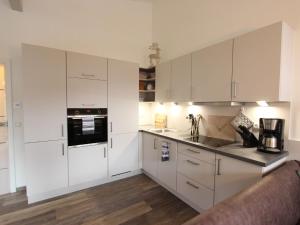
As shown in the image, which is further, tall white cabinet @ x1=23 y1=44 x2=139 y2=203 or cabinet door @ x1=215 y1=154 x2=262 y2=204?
tall white cabinet @ x1=23 y1=44 x2=139 y2=203

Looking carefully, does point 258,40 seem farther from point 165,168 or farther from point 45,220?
point 45,220

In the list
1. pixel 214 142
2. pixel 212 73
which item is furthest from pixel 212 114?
pixel 212 73

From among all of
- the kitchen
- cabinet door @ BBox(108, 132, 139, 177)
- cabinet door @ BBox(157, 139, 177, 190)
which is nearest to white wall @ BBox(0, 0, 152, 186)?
the kitchen

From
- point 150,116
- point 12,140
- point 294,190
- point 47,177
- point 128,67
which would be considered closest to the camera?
point 294,190

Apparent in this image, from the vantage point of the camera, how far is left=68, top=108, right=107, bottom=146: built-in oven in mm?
2670

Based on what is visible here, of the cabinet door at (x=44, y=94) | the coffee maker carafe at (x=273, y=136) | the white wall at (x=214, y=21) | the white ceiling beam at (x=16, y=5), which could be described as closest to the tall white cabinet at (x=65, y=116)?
the cabinet door at (x=44, y=94)

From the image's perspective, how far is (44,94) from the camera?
2441mm

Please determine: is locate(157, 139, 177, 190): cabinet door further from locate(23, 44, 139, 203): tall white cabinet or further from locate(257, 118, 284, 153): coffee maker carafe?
locate(257, 118, 284, 153): coffee maker carafe

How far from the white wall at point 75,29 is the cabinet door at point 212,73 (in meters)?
1.77

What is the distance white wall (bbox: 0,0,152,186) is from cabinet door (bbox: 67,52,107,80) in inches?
24.1

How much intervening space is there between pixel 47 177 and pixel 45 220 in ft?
1.95

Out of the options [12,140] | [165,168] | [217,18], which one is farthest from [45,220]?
[217,18]

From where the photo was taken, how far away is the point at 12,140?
107 inches

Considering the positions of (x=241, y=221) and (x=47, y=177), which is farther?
(x=47, y=177)
